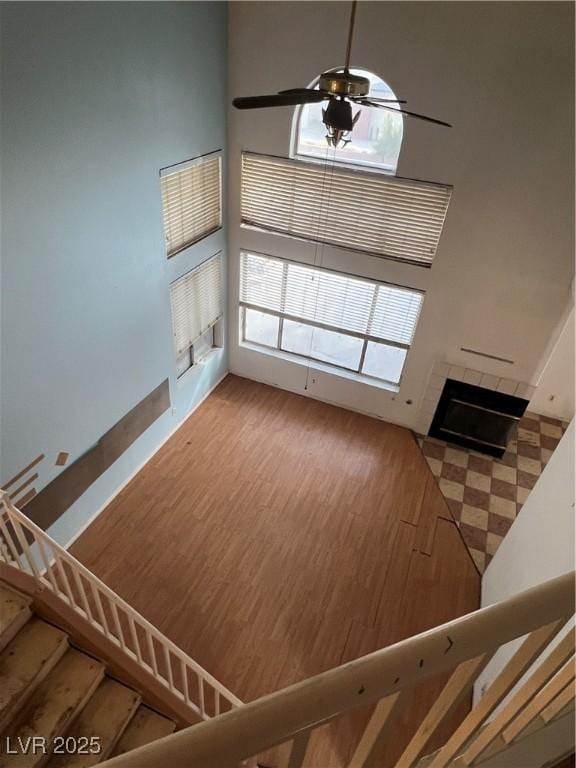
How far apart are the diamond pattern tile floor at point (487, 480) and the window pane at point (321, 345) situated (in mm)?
1457

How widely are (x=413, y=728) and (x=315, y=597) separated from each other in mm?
1285

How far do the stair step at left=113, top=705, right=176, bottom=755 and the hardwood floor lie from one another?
0.95m

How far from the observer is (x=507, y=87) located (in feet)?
13.5

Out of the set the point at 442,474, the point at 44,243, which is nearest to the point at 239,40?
the point at 44,243

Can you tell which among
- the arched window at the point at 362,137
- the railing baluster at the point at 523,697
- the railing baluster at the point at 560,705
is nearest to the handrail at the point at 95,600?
the railing baluster at the point at 523,697

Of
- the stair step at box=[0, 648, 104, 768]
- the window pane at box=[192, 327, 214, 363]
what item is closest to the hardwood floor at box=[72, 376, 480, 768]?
the window pane at box=[192, 327, 214, 363]

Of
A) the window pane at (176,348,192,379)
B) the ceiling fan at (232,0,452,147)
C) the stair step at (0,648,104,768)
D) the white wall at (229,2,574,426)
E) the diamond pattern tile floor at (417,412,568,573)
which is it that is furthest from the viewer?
the window pane at (176,348,192,379)

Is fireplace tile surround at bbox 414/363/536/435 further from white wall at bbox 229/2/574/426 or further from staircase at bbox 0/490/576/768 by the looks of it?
staircase at bbox 0/490/576/768

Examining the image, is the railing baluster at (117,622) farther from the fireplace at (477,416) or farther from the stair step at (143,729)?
the fireplace at (477,416)

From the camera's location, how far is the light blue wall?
3.08 metres

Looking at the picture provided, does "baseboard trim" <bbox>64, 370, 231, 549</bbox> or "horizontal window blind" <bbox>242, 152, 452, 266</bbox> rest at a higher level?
"horizontal window blind" <bbox>242, 152, 452, 266</bbox>

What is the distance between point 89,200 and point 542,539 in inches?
167

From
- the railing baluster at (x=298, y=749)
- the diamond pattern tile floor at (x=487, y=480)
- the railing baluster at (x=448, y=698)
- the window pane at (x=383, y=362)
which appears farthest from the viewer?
the window pane at (x=383, y=362)

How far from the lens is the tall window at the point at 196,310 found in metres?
5.42
